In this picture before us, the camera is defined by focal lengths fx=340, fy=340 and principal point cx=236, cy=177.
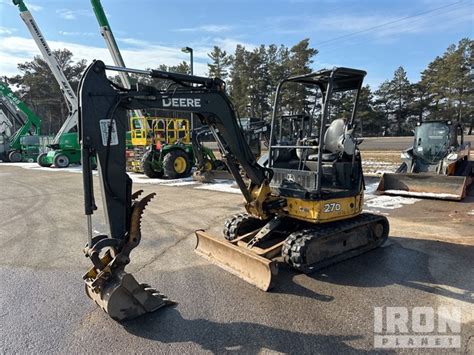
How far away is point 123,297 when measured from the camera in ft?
11.4

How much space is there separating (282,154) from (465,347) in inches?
143

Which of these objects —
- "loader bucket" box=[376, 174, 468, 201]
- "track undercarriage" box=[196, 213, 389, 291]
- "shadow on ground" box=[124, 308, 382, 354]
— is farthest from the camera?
"loader bucket" box=[376, 174, 468, 201]

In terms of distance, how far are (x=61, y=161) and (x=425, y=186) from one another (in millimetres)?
19909

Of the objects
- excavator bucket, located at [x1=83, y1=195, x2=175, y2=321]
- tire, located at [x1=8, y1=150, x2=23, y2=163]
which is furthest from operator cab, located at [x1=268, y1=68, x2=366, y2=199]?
tire, located at [x1=8, y1=150, x2=23, y2=163]

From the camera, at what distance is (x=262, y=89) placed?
5144cm

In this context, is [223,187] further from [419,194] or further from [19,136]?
Result: [19,136]

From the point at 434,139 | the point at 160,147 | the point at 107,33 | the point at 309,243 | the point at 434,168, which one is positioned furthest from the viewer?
the point at 107,33

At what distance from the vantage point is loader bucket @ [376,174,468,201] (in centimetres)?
930

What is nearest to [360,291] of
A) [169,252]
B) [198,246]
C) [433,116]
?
[198,246]

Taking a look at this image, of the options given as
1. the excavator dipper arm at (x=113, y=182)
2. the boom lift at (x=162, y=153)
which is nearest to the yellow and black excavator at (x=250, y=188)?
the excavator dipper arm at (x=113, y=182)

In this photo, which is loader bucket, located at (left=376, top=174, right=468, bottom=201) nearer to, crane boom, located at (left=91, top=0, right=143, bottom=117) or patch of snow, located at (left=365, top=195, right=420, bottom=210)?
patch of snow, located at (left=365, top=195, right=420, bottom=210)

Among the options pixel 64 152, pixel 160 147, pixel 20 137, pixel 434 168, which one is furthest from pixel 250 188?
pixel 20 137

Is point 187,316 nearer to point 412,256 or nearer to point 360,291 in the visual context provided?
point 360,291

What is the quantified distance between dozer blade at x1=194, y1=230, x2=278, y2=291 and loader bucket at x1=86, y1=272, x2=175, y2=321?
134cm
